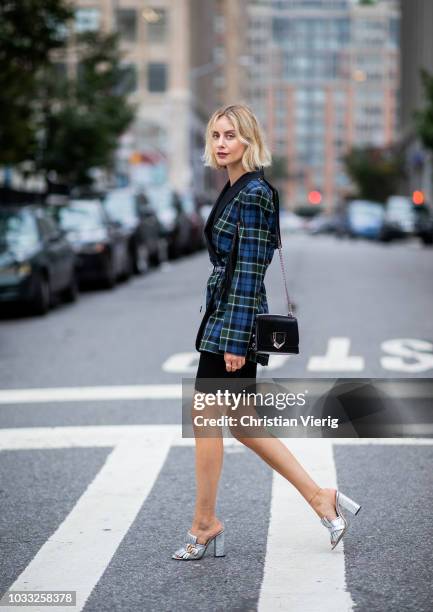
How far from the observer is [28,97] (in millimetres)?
23406

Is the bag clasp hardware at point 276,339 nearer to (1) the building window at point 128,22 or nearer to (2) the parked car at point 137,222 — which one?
(2) the parked car at point 137,222

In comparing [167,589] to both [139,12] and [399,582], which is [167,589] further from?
[139,12]

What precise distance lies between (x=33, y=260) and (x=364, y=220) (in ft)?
134

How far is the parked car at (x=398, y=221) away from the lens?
161 ft

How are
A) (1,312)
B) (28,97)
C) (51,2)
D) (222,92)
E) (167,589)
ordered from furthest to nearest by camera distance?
(222,92), (28,97), (51,2), (1,312), (167,589)

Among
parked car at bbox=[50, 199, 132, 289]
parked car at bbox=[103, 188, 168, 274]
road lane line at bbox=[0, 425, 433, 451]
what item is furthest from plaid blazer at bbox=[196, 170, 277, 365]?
parked car at bbox=[103, 188, 168, 274]

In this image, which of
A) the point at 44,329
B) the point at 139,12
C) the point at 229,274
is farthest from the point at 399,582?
the point at 139,12

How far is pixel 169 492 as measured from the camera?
20.5 ft

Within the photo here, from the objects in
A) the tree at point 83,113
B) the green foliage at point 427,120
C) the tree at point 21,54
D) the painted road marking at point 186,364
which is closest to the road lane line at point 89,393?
the painted road marking at point 186,364

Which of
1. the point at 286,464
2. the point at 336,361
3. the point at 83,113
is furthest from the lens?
the point at 83,113

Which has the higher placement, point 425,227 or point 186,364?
point 186,364

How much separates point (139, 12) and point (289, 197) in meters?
112

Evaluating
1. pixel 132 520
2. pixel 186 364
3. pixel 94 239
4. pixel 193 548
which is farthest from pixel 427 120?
pixel 193 548

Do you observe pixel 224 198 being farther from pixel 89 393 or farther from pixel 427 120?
pixel 427 120
